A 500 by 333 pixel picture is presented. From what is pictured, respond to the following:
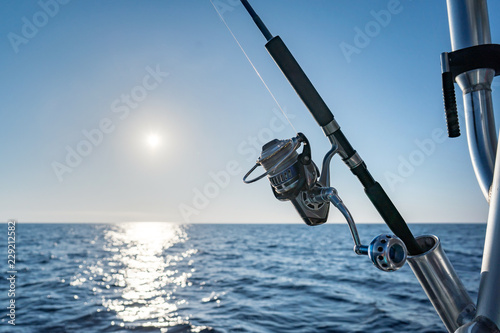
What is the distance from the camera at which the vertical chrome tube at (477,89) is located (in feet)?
2.80

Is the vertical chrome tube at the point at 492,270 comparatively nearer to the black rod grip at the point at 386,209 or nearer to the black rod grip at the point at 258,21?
the black rod grip at the point at 386,209

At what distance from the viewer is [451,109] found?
3.37ft

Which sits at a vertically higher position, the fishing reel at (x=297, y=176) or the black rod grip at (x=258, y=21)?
the black rod grip at (x=258, y=21)

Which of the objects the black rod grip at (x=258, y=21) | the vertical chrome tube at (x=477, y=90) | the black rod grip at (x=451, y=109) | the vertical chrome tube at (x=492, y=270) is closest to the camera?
the vertical chrome tube at (x=492, y=270)

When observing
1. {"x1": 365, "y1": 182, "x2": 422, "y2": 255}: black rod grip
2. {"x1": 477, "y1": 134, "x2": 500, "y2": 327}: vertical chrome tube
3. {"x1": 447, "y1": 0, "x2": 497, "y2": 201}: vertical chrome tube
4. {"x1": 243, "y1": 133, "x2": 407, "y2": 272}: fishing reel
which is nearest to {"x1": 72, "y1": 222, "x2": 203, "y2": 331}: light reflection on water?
{"x1": 243, "y1": 133, "x2": 407, "y2": 272}: fishing reel

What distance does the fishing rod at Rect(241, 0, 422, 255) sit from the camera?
1.18 meters

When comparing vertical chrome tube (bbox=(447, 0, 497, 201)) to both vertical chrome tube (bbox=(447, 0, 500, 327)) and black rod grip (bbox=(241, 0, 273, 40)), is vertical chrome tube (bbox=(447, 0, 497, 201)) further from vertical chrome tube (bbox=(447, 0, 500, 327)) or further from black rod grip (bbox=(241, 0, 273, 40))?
black rod grip (bbox=(241, 0, 273, 40))

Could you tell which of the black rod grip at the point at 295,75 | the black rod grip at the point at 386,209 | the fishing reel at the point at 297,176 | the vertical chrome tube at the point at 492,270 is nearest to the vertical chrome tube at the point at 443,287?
the black rod grip at the point at 386,209

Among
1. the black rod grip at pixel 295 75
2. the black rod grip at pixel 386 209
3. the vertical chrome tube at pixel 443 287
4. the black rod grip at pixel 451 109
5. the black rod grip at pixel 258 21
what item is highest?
the black rod grip at pixel 258 21

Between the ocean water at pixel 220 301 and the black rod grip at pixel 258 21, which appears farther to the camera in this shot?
the ocean water at pixel 220 301

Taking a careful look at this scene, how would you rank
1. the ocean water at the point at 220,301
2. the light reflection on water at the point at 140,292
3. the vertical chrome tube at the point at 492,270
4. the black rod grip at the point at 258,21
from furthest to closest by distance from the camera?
the light reflection on water at the point at 140,292 → the ocean water at the point at 220,301 → the black rod grip at the point at 258,21 → the vertical chrome tube at the point at 492,270

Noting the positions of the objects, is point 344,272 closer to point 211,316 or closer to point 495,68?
point 211,316

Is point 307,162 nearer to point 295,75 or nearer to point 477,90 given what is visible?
point 295,75

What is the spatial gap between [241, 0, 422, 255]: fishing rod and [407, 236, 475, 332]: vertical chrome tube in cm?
32
